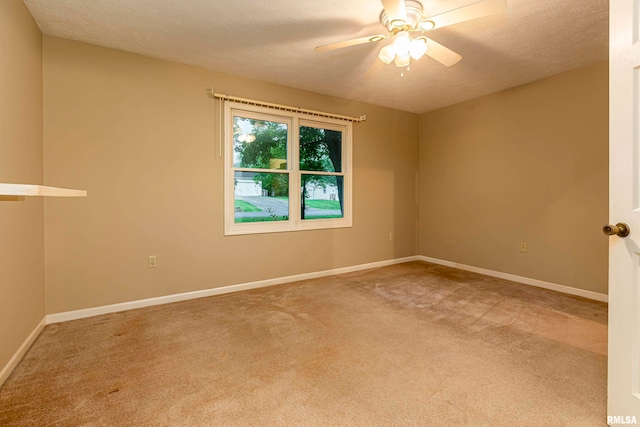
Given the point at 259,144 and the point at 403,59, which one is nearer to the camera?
the point at 403,59

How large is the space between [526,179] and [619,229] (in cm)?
270

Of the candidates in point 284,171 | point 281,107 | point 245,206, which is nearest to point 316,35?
point 281,107

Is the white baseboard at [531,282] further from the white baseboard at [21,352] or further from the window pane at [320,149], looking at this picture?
the white baseboard at [21,352]

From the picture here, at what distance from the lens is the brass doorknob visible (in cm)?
131

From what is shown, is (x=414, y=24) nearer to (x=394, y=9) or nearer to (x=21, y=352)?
(x=394, y=9)

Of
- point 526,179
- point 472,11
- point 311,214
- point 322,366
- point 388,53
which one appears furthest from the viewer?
point 311,214

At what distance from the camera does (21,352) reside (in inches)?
79.2

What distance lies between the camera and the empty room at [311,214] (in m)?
1.56

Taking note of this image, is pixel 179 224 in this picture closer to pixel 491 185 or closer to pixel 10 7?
pixel 10 7

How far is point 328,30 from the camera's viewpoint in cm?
250

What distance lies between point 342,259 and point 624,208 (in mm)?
3166

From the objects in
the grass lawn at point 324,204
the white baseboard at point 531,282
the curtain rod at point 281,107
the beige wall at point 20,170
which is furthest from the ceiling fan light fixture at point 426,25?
the white baseboard at point 531,282

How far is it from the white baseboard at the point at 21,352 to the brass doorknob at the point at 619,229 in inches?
130

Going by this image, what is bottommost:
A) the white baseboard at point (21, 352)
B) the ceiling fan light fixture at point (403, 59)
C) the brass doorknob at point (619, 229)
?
the white baseboard at point (21, 352)
